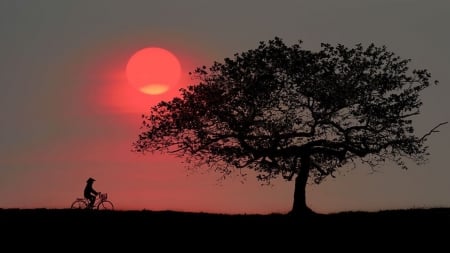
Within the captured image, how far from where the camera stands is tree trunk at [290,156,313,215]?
47.3 meters

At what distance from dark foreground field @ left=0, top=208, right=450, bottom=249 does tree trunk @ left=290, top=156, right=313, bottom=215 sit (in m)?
3.88

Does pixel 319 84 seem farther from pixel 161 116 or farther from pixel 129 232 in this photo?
pixel 129 232

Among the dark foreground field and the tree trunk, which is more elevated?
the tree trunk

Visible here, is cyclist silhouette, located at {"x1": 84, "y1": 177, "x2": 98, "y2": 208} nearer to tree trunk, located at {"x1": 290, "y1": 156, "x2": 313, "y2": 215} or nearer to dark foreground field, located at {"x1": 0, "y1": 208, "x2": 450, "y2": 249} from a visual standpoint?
dark foreground field, located at {"x1": 0, "y1": 208, "x2": 450, "y2": 249}

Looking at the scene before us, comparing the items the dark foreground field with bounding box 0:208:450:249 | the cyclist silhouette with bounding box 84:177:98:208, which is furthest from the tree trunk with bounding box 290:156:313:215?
the cyclist silhouette with bounding box 84:177:98:208

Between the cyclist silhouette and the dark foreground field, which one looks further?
the cyclist silhouette

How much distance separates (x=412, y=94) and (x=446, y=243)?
695 inches

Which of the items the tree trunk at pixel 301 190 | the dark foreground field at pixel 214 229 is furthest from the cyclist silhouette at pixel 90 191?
the tree trunk at pixel 301 190

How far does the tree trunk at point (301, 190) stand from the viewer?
47.3 meters

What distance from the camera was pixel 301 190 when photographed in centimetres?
4822

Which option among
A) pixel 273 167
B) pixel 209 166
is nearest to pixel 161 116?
pixel 209 166

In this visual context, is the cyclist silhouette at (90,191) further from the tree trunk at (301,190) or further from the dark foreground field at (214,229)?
the tree trunk at (301,190)

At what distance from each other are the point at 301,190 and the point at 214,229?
13.4 m

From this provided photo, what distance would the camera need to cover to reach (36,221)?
37.7m
